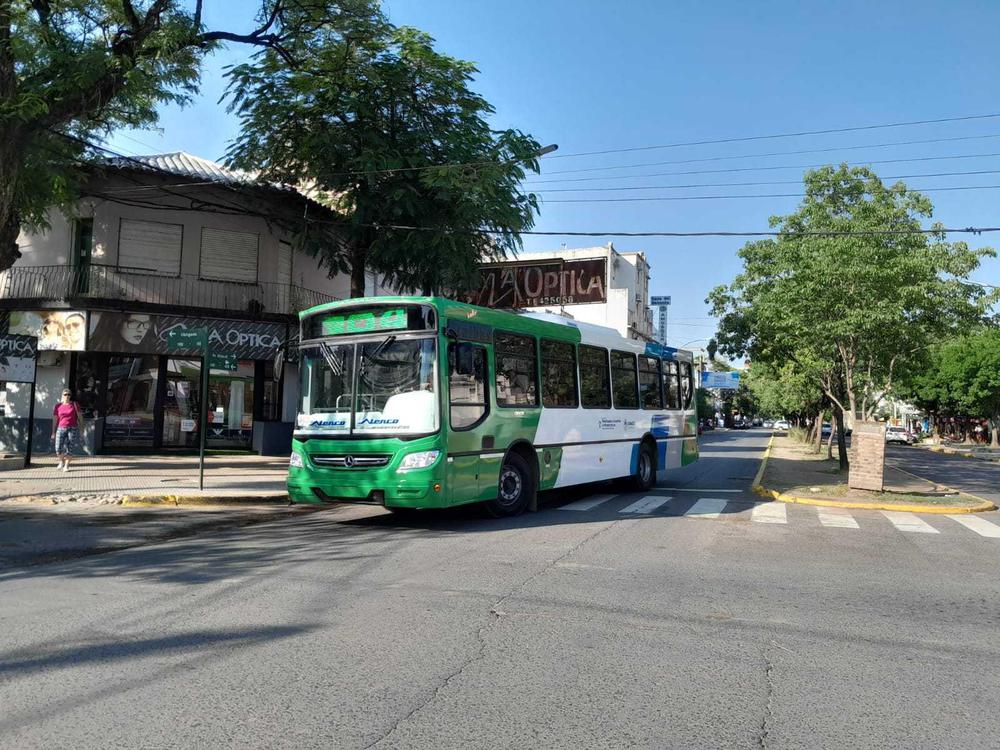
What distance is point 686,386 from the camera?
59.0 ft

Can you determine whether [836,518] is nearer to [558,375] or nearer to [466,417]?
[558,375]

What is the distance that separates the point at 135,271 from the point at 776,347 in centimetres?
1762

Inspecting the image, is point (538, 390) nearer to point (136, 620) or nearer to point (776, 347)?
point (136, 620)

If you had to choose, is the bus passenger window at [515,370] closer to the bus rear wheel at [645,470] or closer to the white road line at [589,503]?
the white road line at [589,503]

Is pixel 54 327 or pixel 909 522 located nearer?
pixel 909 522

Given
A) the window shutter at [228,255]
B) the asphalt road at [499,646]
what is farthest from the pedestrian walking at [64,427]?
the asphalt road at [499,646]

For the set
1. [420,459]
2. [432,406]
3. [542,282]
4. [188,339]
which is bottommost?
[420,459]

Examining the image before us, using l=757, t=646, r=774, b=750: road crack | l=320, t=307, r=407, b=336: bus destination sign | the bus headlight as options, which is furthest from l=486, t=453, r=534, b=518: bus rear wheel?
l=757, t=646, r=774, b=750: road crack

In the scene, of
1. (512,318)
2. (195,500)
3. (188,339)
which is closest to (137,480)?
(195,500)

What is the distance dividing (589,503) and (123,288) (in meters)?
14.4

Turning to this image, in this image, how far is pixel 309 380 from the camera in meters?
11.0

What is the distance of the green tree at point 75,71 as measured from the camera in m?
12.9

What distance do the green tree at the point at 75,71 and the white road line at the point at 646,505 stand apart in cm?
1097

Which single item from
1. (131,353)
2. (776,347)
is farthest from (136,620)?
(776,347)
